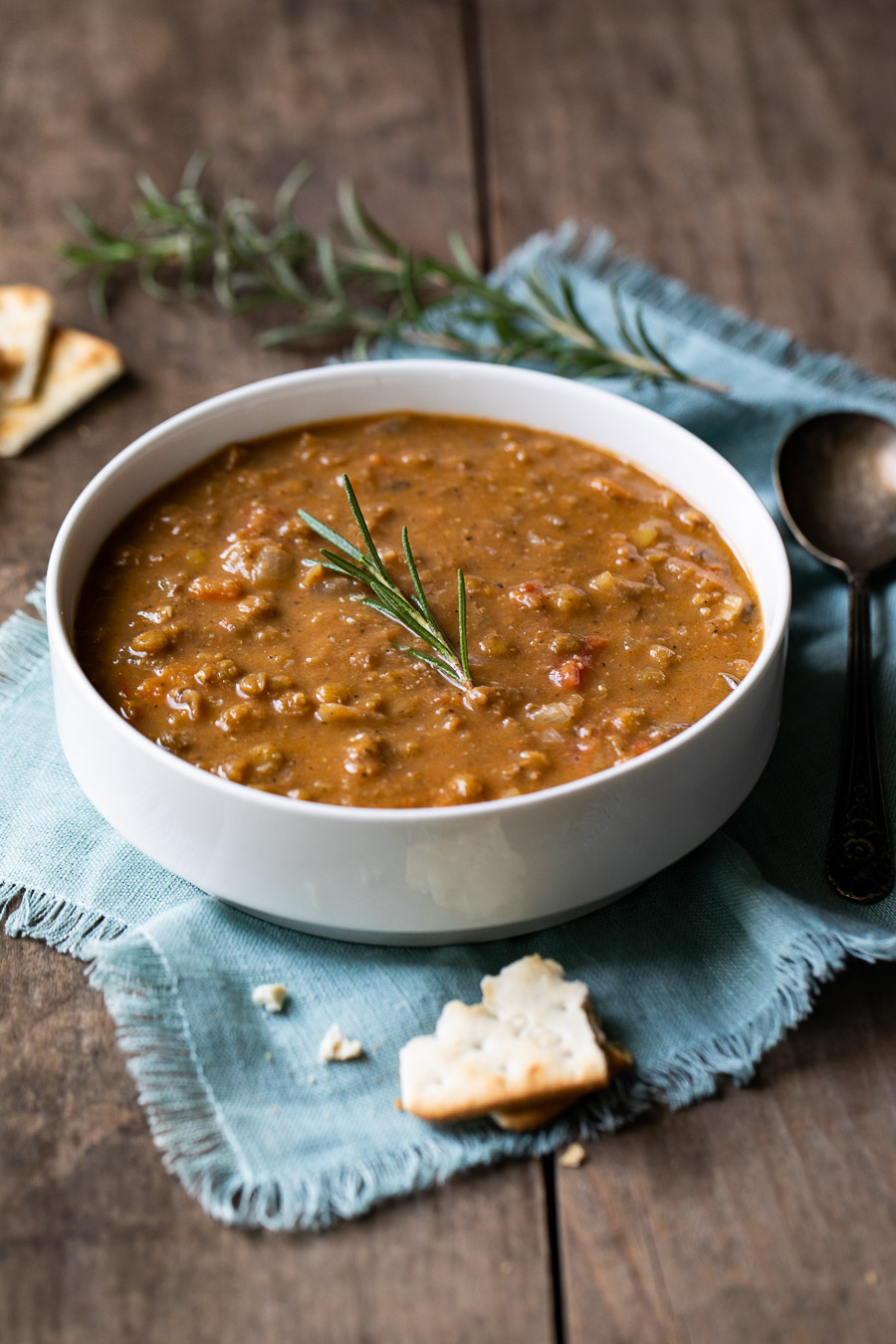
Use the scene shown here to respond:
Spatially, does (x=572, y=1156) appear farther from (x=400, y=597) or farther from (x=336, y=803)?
(x=400, y=597)

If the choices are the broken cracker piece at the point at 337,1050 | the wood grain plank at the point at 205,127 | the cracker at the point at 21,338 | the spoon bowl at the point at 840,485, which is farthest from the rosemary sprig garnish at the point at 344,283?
the broken cracker piece at the point at 337,1050

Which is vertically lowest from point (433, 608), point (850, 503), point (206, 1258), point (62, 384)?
point (206, 1258)

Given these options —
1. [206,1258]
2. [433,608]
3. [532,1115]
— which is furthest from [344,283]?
[206,1258]

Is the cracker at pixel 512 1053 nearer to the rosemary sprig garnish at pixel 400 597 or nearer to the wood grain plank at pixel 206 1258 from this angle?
the wood grain plank at pixel 206 1258

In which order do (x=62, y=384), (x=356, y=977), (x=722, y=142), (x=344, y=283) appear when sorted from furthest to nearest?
(x=722, y=142) → (x=344, y=283) → (x=62, y=384) → (x=356, y=977)

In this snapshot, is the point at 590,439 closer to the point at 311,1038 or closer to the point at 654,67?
the point at 311,1038

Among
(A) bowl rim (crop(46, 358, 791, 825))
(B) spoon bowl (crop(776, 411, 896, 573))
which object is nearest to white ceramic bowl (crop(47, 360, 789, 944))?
(A) bowl rim (crop(46, 358, 791, 825))

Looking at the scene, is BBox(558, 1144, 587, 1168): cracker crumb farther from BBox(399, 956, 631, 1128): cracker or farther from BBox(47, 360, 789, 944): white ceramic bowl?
BBox(47, 360, 789, 944): white ceramic bowl
